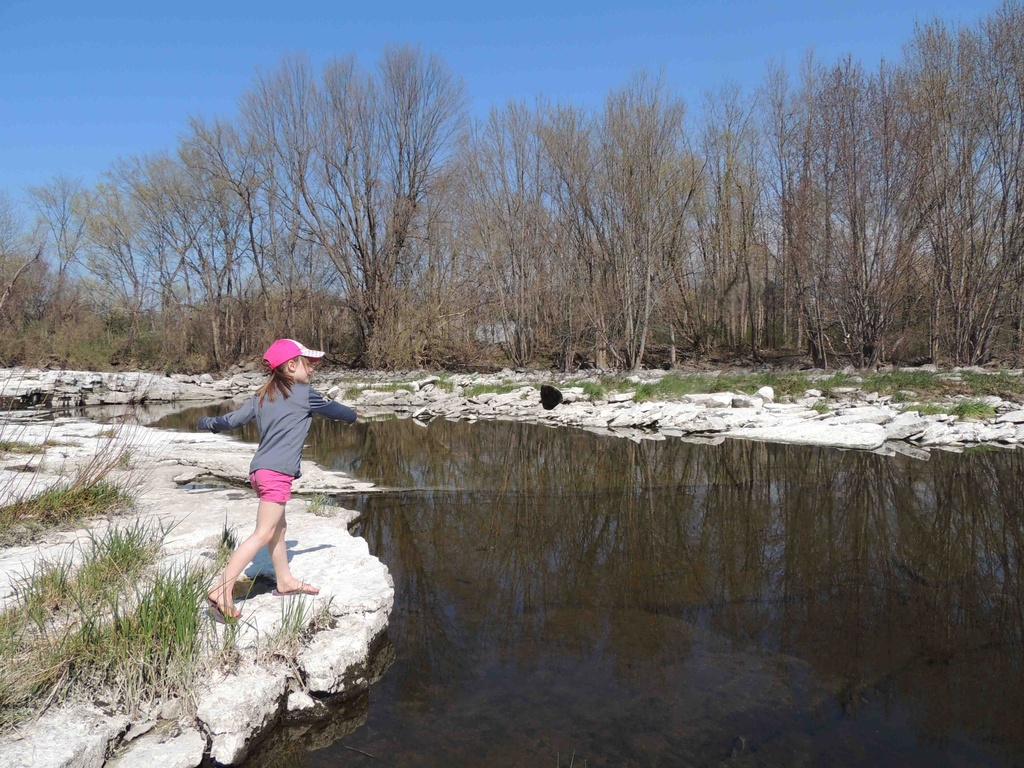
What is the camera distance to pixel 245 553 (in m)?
3.40

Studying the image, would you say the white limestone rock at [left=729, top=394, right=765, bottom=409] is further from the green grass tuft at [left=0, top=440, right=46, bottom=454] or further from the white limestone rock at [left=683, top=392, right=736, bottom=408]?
the green grass tuft at [left=0, top=440, right=46, bottom=454]

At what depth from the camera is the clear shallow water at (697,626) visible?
112 inches

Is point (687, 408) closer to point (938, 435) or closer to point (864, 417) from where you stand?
point (864, 417)

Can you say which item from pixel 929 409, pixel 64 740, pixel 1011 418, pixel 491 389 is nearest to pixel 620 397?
pixel 491 389

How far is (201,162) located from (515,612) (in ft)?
101

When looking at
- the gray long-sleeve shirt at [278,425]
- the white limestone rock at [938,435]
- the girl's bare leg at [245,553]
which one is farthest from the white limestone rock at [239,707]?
the white limestone rock at [938,435]

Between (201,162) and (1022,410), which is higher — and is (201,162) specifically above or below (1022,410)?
above

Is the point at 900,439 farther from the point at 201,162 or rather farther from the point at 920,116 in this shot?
the point at 201,162

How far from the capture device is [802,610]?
4.12 m

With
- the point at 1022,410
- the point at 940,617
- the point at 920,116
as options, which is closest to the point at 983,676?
the point at 940,617

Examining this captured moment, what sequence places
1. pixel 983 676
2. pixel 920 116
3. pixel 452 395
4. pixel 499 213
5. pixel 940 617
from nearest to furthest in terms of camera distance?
1. pixel 983 676
2. pixel 940 617
3. pixel 920 116
4. pixel 452 395
5. pixel 499 213

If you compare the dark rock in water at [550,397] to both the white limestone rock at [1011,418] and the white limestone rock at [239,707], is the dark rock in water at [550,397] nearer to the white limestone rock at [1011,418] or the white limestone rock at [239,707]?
the white limestone rock at [1011,418]

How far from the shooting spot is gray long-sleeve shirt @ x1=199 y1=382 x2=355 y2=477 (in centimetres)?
359

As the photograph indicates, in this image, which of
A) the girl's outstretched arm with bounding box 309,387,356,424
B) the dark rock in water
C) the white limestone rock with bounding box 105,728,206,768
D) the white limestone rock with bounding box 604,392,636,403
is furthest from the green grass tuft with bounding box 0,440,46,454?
the white limestone rock with bounding box 604,392,636,403
